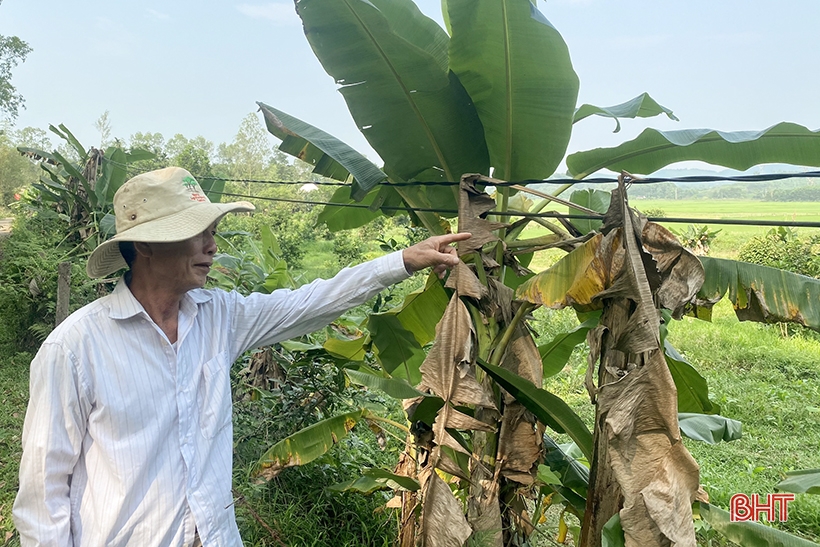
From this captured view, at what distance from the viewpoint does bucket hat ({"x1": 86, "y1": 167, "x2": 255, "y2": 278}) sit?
1.35 metres

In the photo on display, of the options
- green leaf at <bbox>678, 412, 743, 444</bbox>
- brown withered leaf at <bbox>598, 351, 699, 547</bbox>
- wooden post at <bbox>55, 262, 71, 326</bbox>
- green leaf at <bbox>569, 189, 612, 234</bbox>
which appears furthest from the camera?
wooden post at <bbox>55, 262, 71, 326</bbox>

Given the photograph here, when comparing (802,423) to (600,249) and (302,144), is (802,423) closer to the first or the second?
(600,249)

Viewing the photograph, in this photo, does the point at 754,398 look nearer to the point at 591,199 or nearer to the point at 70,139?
the point at 591,199

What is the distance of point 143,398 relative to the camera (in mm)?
1320

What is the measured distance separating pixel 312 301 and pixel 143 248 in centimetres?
49

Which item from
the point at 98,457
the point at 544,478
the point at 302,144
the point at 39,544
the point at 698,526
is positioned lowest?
the point at 698,526

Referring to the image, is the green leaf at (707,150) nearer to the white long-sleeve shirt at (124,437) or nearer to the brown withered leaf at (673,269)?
the brown withered leaf at (673,269)

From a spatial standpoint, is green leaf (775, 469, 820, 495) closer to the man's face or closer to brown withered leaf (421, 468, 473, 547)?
brown withered leaf (421, 468, 473, 547)

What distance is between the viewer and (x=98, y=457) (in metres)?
1.29

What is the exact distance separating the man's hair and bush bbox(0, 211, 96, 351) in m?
3.94

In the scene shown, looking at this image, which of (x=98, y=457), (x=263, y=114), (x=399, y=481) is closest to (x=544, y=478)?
(x=399, y=481)

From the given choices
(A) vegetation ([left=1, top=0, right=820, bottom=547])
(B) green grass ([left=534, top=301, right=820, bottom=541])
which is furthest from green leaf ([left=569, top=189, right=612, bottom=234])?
(B) green grass ([left=534, top=301, right=820, bottom=541])

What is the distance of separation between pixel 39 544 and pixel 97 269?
697 millimetres

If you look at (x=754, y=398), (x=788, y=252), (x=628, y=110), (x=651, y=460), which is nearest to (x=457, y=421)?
(x=651, y=460)
